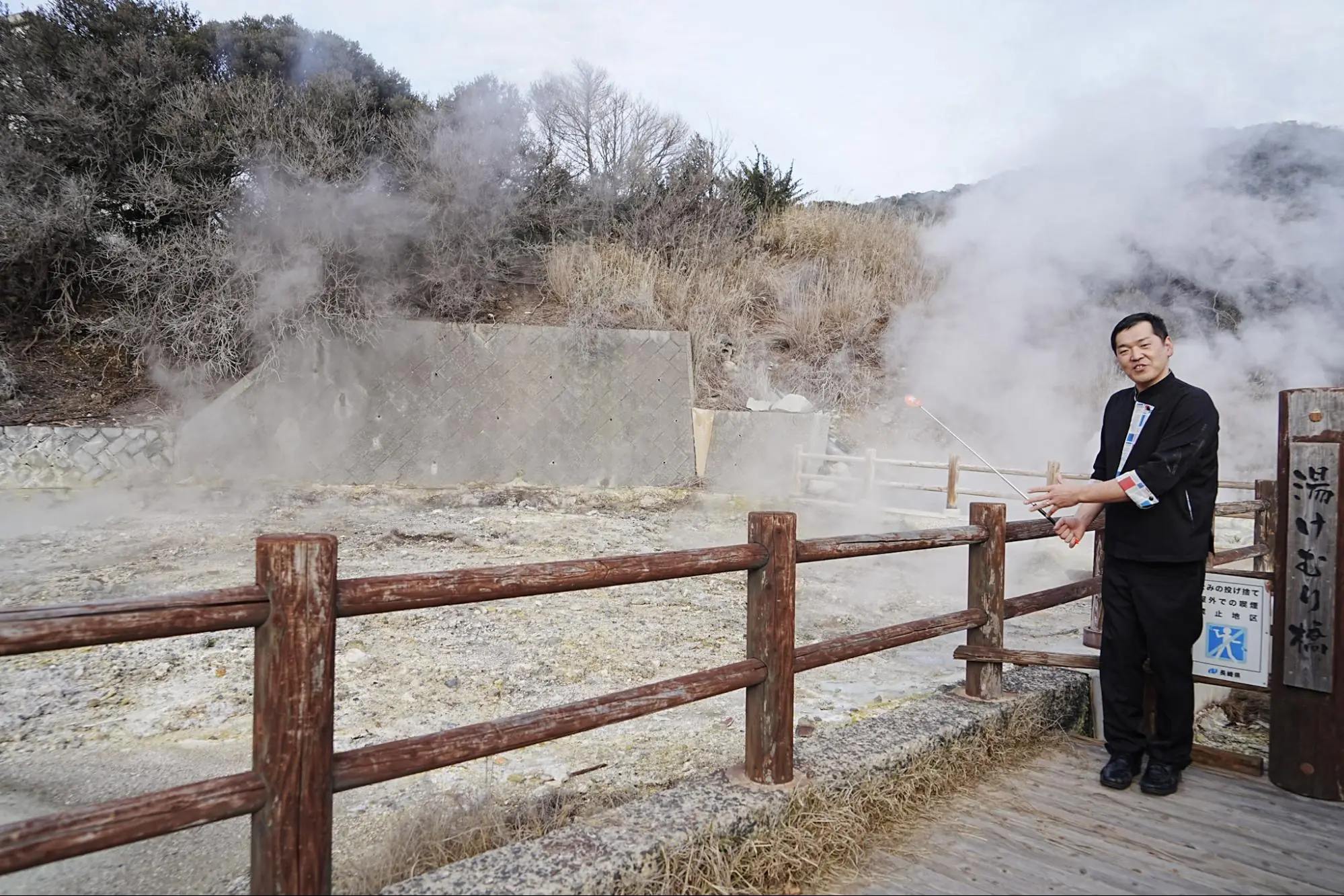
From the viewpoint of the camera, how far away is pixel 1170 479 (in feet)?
8.41

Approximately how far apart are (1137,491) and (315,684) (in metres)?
2.41

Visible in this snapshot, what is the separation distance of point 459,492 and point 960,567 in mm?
6143

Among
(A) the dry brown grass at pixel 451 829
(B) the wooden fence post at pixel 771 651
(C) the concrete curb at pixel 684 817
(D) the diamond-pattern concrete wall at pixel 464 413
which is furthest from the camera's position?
(D) the diamond-pattern concrete wall at pixel 464 413

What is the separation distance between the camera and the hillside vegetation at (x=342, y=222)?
10922 mm

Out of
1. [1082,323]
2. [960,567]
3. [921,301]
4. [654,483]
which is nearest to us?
[960,567]

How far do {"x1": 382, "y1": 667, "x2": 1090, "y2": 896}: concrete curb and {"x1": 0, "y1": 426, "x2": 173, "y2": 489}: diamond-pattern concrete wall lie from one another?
393 inches

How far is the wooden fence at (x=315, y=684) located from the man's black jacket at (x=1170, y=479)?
1108 millimetres

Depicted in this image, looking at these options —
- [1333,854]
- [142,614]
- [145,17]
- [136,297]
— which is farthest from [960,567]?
[145,17]

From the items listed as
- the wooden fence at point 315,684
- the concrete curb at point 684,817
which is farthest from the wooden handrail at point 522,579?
the concrete curb at point 684,817

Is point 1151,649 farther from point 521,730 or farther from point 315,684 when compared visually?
point 315,684

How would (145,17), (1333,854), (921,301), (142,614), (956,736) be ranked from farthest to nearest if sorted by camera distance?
(921,301) < (145,17) < (956,736) < (1333,854) < (142,614)

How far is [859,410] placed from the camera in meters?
13.1

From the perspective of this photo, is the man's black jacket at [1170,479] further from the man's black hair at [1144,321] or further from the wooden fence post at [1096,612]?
the wooden fence post at [1096,612]

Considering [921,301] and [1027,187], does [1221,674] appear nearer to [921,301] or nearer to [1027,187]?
[921,301]
